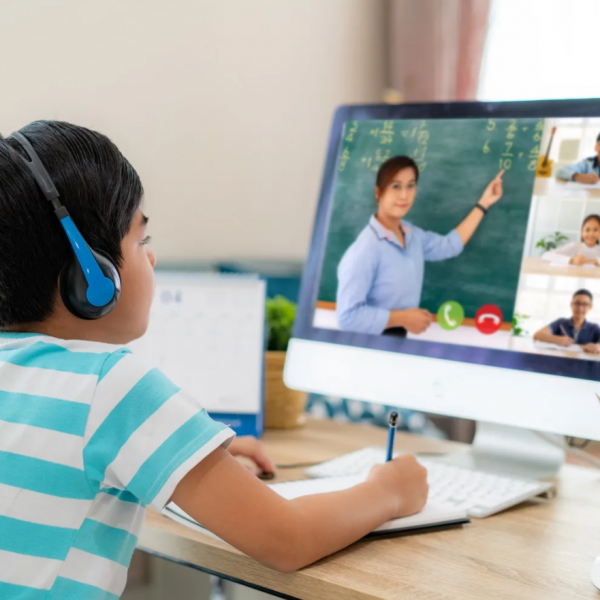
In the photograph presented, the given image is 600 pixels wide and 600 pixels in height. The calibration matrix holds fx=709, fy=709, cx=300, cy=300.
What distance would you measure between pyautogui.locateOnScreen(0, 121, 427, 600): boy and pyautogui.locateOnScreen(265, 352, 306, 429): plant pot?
54cm

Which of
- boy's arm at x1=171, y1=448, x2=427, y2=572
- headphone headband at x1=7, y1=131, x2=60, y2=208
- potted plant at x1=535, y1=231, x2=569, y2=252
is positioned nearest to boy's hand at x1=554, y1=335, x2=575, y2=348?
potted plant at x1=535, y1=231, x2=569, y2=252

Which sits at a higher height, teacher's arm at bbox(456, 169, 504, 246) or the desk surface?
the desk surface

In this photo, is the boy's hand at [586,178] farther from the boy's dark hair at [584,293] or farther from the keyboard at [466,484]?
the keyboard at [466,484]

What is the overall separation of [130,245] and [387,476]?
0.38 m

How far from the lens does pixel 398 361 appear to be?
1.02 m

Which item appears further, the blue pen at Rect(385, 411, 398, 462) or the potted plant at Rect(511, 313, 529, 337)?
the potted plant at Rect(511, 313, 529, 337)

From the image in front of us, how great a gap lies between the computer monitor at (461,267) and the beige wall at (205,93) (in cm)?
44

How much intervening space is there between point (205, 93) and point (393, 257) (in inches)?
27.7

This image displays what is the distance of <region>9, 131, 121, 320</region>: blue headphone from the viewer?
0.65 meters

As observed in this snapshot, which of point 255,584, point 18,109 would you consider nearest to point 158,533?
point 255,584

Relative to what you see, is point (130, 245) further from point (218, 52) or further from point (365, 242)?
point (218, 52)

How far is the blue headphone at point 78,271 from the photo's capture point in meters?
0.65

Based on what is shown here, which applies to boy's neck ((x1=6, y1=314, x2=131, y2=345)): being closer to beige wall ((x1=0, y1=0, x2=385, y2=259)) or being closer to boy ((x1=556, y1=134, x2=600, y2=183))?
beige wall ((x1=0, y1=0, x2=385, y2=259))

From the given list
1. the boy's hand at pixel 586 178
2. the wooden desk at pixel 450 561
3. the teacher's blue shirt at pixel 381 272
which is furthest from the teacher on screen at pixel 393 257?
the wooden desk at pixel 450 561
